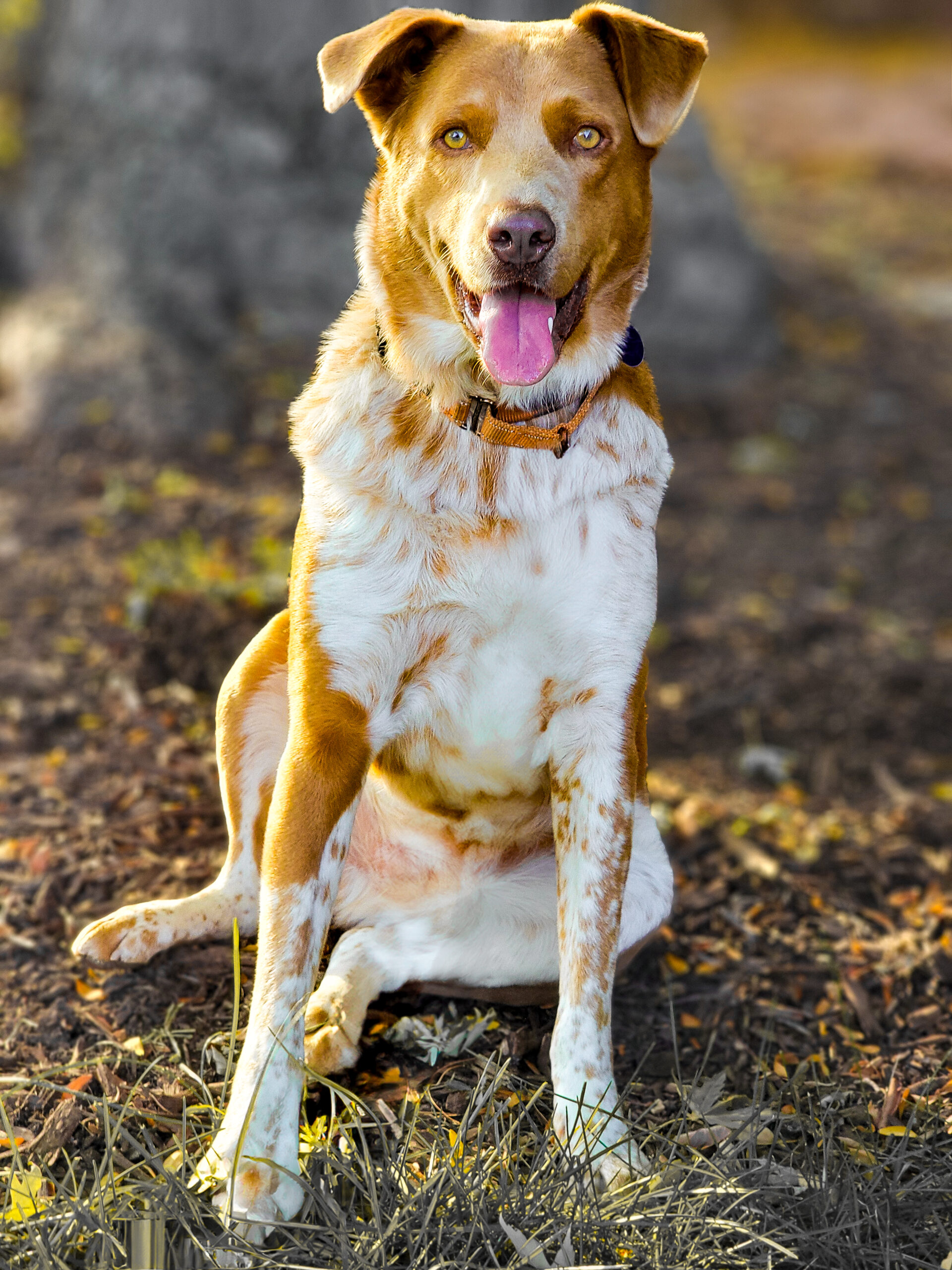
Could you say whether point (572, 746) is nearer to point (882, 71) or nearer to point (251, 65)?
point (251, 65)

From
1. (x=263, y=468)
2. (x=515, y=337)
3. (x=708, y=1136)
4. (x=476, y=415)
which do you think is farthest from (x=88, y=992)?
(x=263, y=468)

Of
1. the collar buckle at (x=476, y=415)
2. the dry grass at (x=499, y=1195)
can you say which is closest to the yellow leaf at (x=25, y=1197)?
the dry grass at (x=499, y=1195)

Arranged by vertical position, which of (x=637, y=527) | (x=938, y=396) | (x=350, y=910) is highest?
(x=637, y=527)

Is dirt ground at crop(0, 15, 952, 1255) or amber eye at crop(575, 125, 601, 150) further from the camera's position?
dirt ground at crop(0, 15, 952, 1255)

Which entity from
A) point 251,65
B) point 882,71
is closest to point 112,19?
point 251,65

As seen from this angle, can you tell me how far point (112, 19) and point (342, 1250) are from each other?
21.0 ft

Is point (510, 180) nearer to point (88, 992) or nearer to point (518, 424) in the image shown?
point (518, 424)

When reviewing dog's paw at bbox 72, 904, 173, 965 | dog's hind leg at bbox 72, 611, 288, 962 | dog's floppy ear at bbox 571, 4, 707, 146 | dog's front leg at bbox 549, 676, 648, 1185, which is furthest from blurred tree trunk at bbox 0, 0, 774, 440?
dog's front leg at bbox 549, 676, 648, 1185

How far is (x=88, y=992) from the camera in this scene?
288 centimetres

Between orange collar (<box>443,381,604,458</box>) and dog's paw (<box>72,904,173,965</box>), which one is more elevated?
orange collar (<box>443,381,604,458</box>)

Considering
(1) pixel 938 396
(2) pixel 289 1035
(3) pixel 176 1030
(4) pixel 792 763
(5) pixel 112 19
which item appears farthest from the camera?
(1) pixel 938 396

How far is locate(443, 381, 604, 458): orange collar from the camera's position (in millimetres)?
2375

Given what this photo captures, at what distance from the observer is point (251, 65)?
656 cm

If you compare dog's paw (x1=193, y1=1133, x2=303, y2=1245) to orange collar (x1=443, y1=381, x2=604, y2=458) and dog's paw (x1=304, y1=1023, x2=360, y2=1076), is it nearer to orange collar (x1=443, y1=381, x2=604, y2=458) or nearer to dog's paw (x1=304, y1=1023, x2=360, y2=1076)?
dog's paw (x1=304, y1=1023, x2=360, y2=1076)
